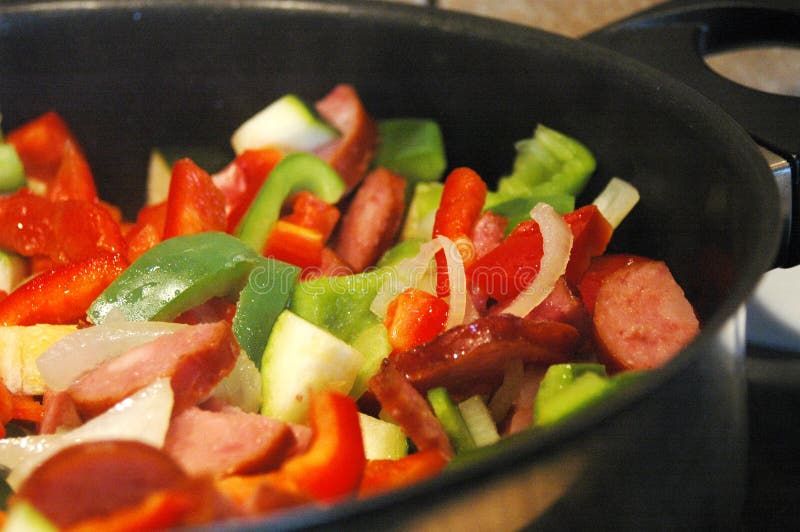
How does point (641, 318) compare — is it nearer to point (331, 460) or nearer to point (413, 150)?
point (331, 460)

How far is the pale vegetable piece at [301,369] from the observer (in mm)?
1096

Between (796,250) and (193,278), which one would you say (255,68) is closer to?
(193,278)

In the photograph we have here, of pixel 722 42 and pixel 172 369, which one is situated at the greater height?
pixel 722 42

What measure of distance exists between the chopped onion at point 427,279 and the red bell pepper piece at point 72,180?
2.14 feet

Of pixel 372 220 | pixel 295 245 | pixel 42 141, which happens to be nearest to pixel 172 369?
pixel 295 245

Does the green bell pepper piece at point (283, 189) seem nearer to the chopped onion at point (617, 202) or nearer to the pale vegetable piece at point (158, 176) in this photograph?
the pale vegetable piece at point (158, 176)

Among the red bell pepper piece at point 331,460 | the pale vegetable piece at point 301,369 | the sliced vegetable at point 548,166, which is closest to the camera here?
the red bell pepper piece at point 331,460

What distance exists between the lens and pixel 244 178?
1553 millimetres

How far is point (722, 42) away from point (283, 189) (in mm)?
803

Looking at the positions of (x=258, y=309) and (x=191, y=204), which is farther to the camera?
(x=191, y=204)

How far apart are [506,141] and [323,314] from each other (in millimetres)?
515

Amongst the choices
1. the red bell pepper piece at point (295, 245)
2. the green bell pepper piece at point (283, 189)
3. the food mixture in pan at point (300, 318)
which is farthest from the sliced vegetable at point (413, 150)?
the red bell pepper piece at point (295, 245)

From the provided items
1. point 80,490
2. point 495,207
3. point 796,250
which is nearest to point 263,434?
point 80,490

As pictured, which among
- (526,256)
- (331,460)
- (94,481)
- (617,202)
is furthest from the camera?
(617,202)
